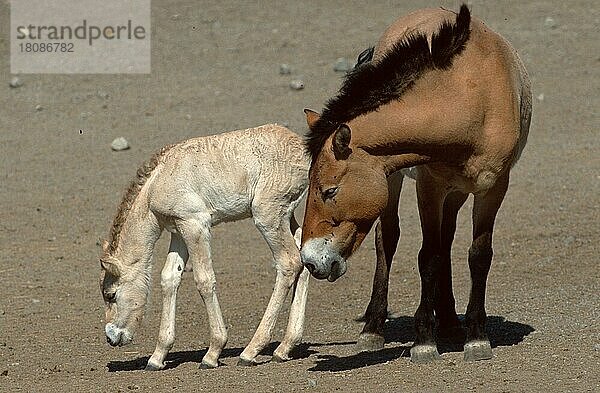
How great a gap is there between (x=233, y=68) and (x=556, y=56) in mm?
5091

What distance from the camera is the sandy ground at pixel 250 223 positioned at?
7965 mm

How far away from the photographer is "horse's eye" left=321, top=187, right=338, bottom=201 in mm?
7152

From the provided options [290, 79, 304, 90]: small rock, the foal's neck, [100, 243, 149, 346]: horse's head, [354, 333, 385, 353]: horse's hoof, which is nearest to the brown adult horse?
[354, 333, 385, 353]: horse's hoof

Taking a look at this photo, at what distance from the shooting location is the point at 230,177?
8148mm

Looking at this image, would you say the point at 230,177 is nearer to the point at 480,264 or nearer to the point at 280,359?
the point at 280,359

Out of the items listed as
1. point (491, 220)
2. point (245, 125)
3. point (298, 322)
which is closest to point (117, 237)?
point (298, 322)

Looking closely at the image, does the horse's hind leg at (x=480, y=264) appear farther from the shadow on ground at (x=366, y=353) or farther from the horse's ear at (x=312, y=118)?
the horse's ear at (x=312, y=118)

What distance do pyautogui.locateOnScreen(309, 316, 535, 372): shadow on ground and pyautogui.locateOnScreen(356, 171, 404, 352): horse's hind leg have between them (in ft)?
0.40

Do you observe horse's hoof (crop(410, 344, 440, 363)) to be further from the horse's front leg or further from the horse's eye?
the horse's eye

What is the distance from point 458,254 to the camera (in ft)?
37.6

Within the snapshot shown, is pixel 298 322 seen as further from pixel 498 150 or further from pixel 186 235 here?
pixel 498 150

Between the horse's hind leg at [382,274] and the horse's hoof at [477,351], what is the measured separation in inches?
34.1

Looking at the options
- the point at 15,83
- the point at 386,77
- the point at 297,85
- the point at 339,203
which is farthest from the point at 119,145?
the point at 339,203

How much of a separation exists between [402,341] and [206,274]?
5.44ft
